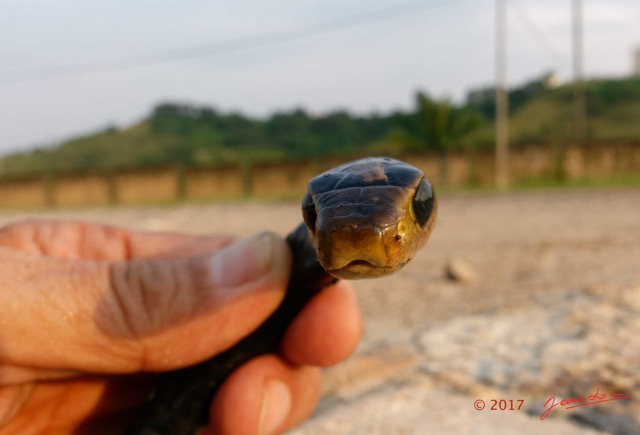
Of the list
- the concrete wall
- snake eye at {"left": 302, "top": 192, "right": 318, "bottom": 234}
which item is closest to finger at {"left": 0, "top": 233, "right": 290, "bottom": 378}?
snake eye at {"left": 302, "top": 192, "right": 318, "bottom": 234}

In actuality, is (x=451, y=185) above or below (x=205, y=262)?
below

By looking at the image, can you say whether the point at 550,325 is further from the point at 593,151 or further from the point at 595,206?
the point at 593,151

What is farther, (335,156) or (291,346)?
(335,156)

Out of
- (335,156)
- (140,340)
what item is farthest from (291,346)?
(335,156)

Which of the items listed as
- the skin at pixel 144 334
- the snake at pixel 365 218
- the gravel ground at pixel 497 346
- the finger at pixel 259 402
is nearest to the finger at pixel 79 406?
the skin at pixel 144 334

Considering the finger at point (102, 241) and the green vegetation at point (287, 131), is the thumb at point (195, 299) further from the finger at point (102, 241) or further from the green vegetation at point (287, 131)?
the green vegetation at point (287, 131)

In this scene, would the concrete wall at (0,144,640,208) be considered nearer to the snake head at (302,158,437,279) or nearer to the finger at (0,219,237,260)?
the finger at (0,219,237,260)
